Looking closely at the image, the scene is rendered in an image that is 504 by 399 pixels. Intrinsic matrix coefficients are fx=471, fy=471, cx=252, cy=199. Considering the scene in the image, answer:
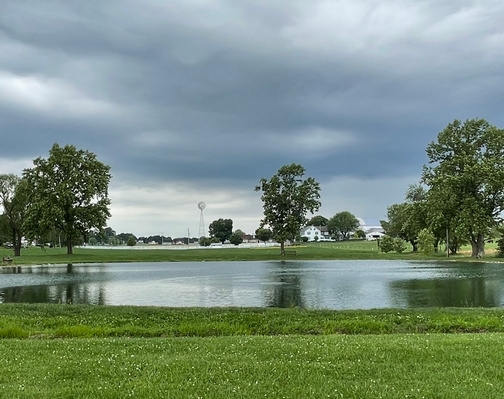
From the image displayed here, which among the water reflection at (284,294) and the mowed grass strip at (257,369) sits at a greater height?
the mowed grass strip at (257,369)

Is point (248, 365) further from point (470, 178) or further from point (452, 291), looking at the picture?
point (470, 178)

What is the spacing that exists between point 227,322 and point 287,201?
62.5 m

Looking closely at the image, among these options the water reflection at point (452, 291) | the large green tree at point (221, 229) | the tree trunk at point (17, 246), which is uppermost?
the large green tree at point (221, 229)

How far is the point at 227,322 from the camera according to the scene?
1478cm

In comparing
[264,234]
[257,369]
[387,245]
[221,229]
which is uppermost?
[221,229]

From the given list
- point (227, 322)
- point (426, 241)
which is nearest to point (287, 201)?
point (426, 241)

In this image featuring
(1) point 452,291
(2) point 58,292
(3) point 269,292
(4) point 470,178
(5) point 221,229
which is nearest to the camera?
(1) point 452,291

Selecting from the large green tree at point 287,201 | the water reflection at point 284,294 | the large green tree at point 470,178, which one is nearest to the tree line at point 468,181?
the large green tree at point 470,178

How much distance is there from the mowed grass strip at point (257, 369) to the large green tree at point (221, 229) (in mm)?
172634

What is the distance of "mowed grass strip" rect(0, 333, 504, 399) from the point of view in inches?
263

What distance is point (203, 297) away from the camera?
2497 cm

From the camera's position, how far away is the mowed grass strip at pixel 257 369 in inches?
263

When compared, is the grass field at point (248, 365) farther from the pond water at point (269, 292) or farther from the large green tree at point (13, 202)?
the large green tree at point (13, 202)

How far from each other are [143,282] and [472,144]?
49.4 metres
